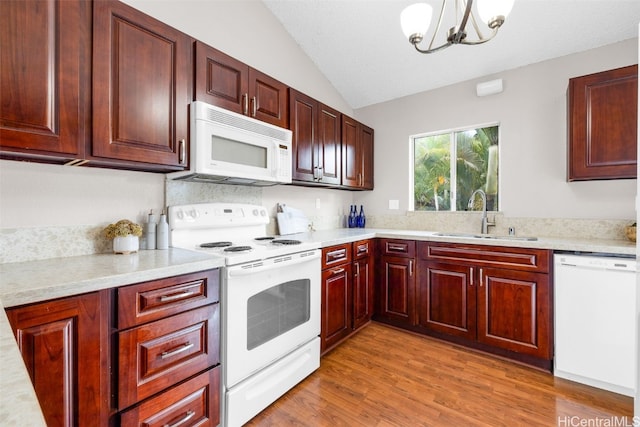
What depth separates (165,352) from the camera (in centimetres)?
127

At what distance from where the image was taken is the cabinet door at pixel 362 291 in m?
2.57

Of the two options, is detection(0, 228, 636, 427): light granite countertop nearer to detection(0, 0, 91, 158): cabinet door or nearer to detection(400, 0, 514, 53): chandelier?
detection(0, 0, 91, 158): cabinet door

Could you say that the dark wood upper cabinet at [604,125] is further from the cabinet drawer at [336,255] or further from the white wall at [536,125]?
the cabinet drawer at [336,255]

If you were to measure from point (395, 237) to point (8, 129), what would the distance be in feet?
8.36

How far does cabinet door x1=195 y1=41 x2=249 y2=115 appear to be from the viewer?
1.73 m

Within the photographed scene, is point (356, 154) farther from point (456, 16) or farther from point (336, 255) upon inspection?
point (456, 16)

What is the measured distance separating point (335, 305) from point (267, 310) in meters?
0.76

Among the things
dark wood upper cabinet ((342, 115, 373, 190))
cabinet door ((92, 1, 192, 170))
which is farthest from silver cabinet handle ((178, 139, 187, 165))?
dark wood upper cabinet ((342, 115, 373, 190))

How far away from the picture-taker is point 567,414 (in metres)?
1.65

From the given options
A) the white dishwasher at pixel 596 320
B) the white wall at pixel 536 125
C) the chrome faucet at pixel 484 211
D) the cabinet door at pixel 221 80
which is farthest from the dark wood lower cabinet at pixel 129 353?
the white wall at pixel 536 125

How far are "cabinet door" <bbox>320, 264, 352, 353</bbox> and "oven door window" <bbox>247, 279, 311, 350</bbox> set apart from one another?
0.83 feet

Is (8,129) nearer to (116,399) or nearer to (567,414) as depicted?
(116,399)

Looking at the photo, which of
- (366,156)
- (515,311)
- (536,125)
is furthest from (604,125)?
(366,156)

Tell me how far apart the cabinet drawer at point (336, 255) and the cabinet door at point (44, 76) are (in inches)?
61.3
